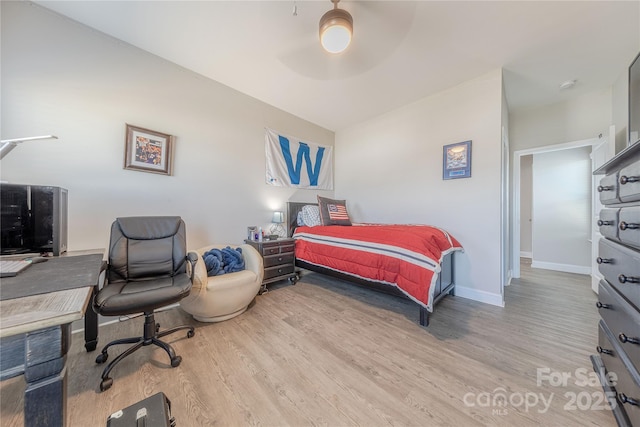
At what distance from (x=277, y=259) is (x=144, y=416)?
213cm

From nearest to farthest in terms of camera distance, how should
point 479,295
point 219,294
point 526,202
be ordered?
point 219,294, point 479,295, point 526,202

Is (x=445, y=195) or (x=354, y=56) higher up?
(x=354, y=56)

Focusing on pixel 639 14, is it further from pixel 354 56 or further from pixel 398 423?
pixel 398 423

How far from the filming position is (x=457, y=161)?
2832mm

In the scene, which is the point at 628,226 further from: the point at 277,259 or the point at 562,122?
the point at 562,122

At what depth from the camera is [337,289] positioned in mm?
2996

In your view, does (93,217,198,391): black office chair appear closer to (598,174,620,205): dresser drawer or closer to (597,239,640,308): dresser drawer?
(597,239,640,308): dresser drawer

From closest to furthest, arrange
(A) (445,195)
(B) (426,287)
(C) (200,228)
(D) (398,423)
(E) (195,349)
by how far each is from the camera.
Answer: (D) (398,423)
(E) (195,349)
(B) (426,287)
(C) (200,228)
(A) (445,195)

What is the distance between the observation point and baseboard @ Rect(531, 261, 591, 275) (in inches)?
146

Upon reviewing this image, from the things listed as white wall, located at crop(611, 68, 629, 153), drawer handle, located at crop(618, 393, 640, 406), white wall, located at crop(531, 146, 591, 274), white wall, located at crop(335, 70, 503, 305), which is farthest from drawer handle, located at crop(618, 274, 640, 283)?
white wall, located at crop(531, 146, 591, 274)

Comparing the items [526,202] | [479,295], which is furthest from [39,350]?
[526,202]

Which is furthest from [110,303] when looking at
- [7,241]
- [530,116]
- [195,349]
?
[530,116]

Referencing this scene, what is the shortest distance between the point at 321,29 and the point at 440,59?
151 cm

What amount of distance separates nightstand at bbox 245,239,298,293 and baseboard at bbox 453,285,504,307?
2202 mm
